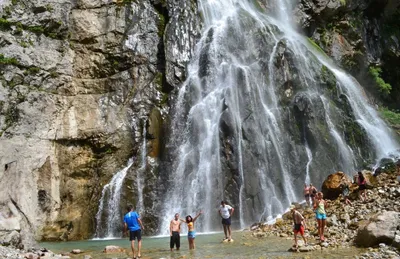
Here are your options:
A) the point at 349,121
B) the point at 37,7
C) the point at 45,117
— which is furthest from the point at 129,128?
the point at 349,121

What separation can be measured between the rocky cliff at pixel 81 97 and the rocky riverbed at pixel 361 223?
868 cm

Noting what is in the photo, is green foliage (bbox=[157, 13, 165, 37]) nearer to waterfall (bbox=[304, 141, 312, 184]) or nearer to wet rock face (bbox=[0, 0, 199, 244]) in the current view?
wet rock face (bbox=[0, 0, 199, 244])

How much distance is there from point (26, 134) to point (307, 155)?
17.6m

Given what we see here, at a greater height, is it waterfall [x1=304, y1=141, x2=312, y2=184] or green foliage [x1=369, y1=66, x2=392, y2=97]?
green foliage [x1=369, y1=66, x2=392, y2=97]

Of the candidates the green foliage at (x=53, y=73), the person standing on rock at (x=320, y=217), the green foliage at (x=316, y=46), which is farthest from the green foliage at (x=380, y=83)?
the person standing on rock at (x=320, y=217)

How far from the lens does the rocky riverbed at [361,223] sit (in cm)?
1184

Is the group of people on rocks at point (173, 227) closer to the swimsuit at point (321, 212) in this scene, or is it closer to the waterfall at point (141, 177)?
the swimsuit at point (321, 212)

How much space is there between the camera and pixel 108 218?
23.2 meters

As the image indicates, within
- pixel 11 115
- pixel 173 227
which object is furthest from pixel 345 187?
pixel 11 115

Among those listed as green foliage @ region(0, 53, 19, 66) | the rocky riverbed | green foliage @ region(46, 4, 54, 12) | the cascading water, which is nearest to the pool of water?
the rocky riverbed

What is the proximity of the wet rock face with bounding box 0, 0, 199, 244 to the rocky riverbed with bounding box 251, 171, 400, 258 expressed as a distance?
1031 cm

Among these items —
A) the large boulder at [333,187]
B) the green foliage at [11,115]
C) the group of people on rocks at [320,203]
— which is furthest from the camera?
the green foliage at [11,115]

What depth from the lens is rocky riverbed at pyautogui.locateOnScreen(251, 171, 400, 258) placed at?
38.9 ft

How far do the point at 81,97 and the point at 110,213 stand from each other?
853 centimetres
